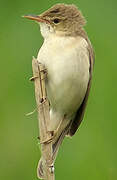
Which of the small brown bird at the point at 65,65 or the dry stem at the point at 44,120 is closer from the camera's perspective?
the dry stem at the point at 44,120

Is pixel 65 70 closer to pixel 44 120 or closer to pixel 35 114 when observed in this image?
pixel 44 120

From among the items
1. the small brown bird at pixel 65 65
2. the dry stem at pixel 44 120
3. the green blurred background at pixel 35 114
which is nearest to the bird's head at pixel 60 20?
the small brown bird at pixel 65 65

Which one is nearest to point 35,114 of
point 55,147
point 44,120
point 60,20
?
point 55,147

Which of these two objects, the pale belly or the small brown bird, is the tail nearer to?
the small brown bird

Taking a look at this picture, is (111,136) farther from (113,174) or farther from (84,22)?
(84,22)

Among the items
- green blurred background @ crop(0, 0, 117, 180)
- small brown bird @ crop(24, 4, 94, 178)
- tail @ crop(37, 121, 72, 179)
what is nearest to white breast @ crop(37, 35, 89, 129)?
small brown bird @ crop(24, 4, 94, 178)

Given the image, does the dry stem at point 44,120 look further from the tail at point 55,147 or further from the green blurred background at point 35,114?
the green blurred background at point 35,114

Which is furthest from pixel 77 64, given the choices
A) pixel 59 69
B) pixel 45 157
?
pixel 45 157

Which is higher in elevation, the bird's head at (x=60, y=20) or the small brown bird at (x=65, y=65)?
the bird's head at (x=60, y=20)
